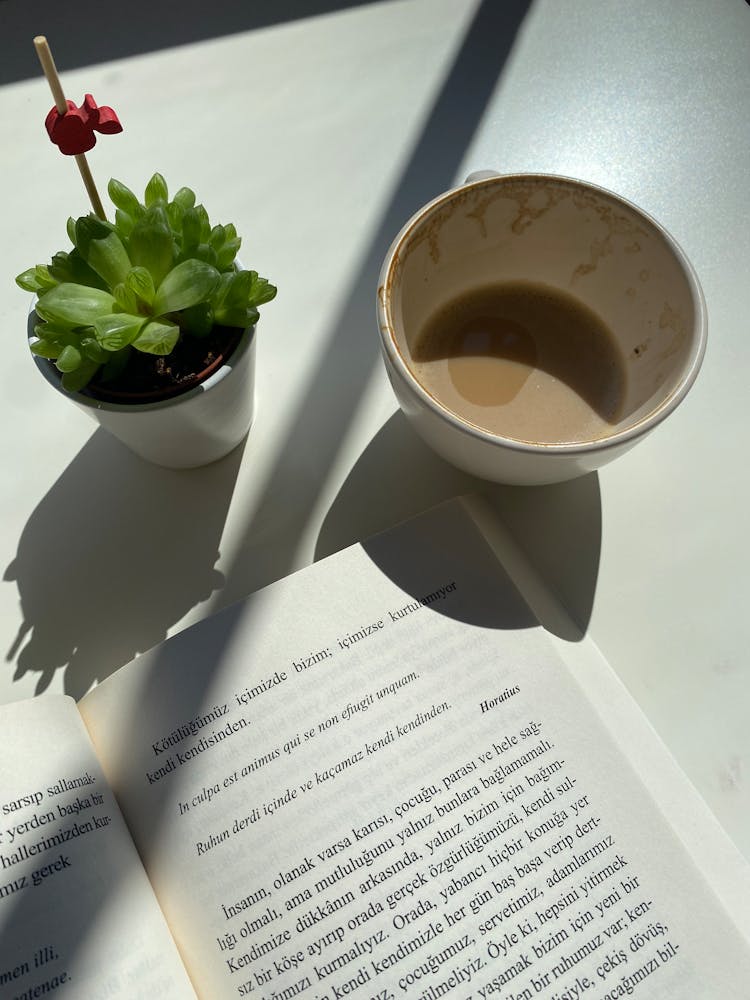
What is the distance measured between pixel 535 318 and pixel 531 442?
0.43 feet

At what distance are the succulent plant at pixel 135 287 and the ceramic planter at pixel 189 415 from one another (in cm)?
1

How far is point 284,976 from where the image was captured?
39cm

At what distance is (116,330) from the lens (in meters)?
0.37

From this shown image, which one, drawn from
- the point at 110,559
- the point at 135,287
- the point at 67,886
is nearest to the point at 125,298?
the point at 135,287

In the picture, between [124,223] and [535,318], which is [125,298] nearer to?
[124,223]

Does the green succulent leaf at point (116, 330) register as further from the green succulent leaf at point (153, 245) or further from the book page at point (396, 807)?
the book page at point (396, 807)

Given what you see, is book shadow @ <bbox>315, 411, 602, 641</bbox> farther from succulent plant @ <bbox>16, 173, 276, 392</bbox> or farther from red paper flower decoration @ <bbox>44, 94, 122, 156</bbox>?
red paper flower decoration @ <bbox>44, 94, 122, 156</bbox>

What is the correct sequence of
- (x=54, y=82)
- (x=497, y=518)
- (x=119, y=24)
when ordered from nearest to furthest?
1. (x=54, y=82)
2. (x=497, y=518)
3. (x=119, y=24)

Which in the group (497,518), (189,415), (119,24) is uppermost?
(119,24)

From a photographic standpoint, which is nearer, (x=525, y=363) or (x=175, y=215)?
(x=175, y=215)

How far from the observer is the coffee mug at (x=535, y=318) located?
16.9 inches

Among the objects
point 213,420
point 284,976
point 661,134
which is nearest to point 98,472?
point 213,420

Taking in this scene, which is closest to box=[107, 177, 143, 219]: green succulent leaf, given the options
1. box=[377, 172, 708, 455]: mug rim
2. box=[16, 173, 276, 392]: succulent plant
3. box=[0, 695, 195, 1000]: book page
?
box=[16, 173, 276, 392]: succulent plant

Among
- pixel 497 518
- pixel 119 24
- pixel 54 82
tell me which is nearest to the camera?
pixel 54 82
